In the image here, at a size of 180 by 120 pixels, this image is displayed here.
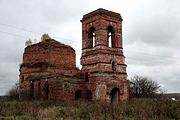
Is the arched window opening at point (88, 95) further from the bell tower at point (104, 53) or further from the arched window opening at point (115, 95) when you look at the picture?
the arched window opening at point (115, 95)

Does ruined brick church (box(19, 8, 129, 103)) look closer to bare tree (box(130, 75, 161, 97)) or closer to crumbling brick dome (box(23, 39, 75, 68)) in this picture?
crumbling brick dome (box(23, 39, 75, 68))

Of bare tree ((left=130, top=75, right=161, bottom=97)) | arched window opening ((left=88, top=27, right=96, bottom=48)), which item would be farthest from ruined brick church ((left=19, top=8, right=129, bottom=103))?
bare tree ((left=130, top=75, right=161, bottom=97))

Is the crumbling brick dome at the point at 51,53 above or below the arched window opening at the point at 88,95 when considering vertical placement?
above

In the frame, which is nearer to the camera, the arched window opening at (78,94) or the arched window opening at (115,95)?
the arched window opening at (78,94)

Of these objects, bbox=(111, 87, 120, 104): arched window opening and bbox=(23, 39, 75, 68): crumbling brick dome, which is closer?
bbox=(111, 87, 120, 104): arched window opening

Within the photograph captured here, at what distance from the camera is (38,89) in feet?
85.9

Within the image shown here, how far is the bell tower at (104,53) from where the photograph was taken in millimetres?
25547

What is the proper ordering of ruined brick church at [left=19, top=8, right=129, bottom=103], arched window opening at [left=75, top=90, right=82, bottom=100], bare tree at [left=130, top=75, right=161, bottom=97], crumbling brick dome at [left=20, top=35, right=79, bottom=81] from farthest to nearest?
bare tree at [left=130, top=75, right=161, bottom=97], crumbling brick dome at [left=20, top=35, right=79, bottom=81], arched window opening at [left=75, top=90, right=82, bottom=100], ruined brick church at [left=19, top=8, right=129, bottom=103]

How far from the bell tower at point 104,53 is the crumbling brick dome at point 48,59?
69.7 inches

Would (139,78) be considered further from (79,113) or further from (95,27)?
(79,113)

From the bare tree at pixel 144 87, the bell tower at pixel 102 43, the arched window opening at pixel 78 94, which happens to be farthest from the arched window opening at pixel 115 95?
the bare tree at pixel 144 87

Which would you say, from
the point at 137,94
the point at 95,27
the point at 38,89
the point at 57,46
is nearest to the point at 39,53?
the point at 57,46

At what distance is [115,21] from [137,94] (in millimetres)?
17555

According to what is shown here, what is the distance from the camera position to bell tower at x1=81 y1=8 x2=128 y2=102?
83.8 feet
